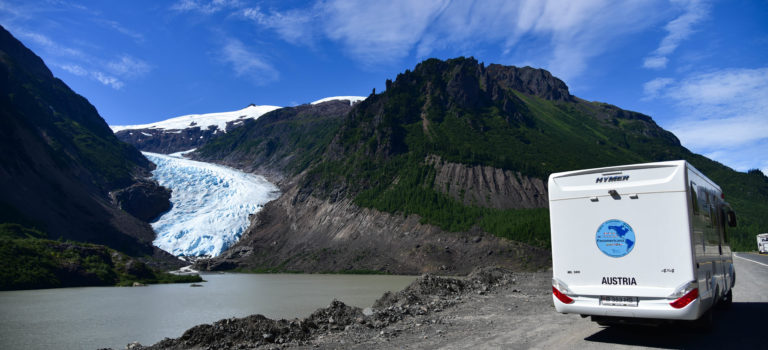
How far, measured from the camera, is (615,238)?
1036cm

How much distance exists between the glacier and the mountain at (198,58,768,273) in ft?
37.1

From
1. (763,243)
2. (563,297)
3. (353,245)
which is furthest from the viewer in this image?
(353,245)

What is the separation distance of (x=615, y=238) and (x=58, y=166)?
372 ft

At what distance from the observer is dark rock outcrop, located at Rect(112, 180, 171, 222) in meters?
120

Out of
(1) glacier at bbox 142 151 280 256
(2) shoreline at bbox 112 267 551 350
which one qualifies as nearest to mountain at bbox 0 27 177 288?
(1) glacier at bbox 142 151 280 256

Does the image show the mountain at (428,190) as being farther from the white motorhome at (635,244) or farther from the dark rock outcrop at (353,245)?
the white motorhome at (635,244)

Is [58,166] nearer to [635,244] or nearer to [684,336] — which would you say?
[635,244]

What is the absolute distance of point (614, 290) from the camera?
10086 millimetres

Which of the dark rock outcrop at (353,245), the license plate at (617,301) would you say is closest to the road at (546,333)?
the license plate at (617,301)

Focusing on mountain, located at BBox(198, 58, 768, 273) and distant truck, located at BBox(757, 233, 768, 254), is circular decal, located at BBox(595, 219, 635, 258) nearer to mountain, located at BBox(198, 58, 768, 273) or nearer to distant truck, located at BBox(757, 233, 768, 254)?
mountain, located at BBox(198, 58, 768, 273)

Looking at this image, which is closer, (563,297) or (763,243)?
(563,297)

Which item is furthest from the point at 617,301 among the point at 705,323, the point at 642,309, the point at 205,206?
the point at 205,206

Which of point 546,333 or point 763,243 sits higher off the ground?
point 546,333

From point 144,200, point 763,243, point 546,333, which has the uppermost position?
point 144,200
